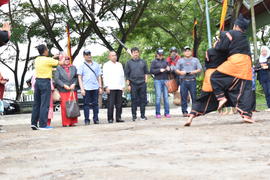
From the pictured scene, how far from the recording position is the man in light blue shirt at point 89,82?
11.9 m

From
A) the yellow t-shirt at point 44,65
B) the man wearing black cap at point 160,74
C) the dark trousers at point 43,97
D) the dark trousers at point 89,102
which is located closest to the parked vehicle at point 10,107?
the man wearing black cap at point 160,74

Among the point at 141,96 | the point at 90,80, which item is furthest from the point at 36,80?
the point at 141,96

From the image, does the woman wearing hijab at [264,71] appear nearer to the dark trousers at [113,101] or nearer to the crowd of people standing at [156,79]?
the crowd of people standing at [156,79]

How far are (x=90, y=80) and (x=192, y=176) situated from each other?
8.16 m

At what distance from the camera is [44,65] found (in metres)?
10.2

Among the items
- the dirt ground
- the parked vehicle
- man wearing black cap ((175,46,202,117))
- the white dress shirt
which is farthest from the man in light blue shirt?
the parked vehicle

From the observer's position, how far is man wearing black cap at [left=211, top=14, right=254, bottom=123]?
870 centimetres

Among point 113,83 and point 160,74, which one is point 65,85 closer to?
point 113,83

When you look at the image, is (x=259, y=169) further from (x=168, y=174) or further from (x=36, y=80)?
(x=36, y=80)

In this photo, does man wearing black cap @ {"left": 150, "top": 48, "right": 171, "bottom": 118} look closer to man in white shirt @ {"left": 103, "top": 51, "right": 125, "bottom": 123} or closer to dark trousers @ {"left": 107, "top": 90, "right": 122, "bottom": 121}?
man in white shirt @ {"left": 103, "top": 51, "right": 125, "bottom": 123}

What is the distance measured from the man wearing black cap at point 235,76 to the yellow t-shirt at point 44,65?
323 cm

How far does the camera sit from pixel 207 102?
29.5 ft

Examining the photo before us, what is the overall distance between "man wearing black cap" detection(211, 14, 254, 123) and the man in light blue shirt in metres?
3.84

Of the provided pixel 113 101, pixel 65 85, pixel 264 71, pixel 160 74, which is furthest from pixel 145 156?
pixel 264 71
